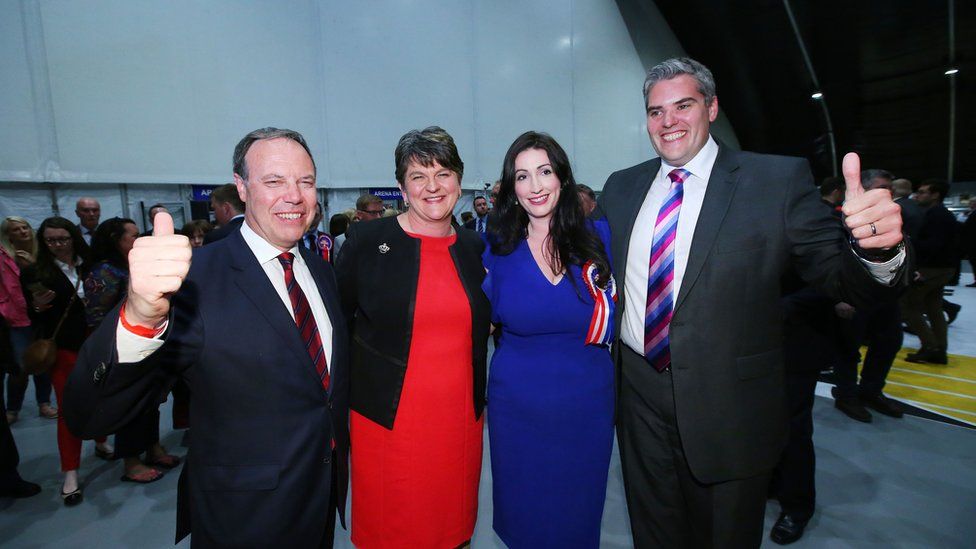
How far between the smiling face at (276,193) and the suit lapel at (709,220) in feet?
3.89

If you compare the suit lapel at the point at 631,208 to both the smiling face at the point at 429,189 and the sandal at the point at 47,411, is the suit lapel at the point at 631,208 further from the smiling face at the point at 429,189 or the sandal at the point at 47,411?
the sandal at the point at 47,411

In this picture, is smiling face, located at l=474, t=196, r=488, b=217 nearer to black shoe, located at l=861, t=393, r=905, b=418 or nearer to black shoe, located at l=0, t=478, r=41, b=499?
black shoe, located at l=861, t=393, r=905, b=418

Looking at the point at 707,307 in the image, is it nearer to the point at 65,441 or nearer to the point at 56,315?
the point at 65,441

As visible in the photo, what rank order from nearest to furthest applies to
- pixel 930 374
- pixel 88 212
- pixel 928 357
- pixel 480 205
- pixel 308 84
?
pixel 930 374 → pixel 928 357 → pixel 88 212 → pixel 480 205 → pixel 308 84

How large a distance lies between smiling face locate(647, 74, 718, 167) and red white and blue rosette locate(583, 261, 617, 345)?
502 mm

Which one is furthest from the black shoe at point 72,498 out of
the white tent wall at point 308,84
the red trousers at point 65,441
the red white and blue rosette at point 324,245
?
the white tent wall at point 308,84

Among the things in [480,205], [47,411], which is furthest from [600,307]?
[480,205]

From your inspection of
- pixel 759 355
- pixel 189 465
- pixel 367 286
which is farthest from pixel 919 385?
pixel 189 465

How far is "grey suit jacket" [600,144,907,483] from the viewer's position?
56.4 inches

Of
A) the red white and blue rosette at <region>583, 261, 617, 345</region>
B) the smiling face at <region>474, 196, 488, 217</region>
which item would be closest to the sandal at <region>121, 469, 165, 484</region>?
the red white and blue rosette at <region>583, 261, 617, 345</region>

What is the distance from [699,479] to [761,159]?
3.51ft

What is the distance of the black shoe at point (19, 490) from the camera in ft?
9.55

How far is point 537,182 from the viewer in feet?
6.22

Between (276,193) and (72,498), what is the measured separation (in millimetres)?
2978
